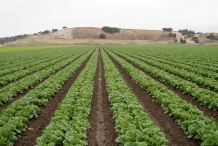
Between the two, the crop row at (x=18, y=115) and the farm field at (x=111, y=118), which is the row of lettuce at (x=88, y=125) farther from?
the crop row at (x=18, y=115)

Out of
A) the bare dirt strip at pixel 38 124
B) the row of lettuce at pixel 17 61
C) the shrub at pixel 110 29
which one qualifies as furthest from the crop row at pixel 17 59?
the shrub at pixel 110 29

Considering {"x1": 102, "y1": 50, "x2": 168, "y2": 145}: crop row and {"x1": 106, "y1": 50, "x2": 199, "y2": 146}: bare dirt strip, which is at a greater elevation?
{"x1": 102, "y1": 50, "x2": 168, "y2": 145}: crop row

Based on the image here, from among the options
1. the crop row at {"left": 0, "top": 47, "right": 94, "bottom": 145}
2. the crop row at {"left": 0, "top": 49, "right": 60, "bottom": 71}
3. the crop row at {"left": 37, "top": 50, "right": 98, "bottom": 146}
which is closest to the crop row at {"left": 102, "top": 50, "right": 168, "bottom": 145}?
the crop row at {"left": 37, "top": 50, "right": 98, "bottom": 146}

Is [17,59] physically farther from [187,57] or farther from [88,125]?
[88,125]

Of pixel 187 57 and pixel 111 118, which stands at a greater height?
pixel 187 57

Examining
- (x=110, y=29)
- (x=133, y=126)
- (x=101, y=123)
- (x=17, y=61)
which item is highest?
(x=110, y=29)

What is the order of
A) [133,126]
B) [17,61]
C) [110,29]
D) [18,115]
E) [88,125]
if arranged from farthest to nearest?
1. [110,29]
2. [17,61]
3. [18,115]
4. [88,125]
5. [133,126]

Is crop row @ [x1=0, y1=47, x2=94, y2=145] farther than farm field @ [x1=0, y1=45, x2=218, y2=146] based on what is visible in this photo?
Yes

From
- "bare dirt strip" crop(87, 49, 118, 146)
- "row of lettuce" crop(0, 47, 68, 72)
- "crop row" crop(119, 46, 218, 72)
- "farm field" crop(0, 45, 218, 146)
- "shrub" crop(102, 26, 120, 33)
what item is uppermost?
"shrub" crop(102, 26, 120, 33)

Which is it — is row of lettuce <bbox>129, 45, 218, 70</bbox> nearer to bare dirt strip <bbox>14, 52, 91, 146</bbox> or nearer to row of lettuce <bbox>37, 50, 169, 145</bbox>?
row of lettuce <bbox>37, 50, 169, 145</bbox>

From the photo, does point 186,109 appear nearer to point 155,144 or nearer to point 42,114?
point 155,144

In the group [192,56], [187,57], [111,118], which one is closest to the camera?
[111,118]

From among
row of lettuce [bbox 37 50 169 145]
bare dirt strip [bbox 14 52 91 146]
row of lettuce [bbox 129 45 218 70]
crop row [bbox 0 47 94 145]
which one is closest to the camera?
row of lettuce [bbox 37 50 169 145]

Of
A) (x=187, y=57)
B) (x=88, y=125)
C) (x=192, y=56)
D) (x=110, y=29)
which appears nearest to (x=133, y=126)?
(x=88, y=125)
